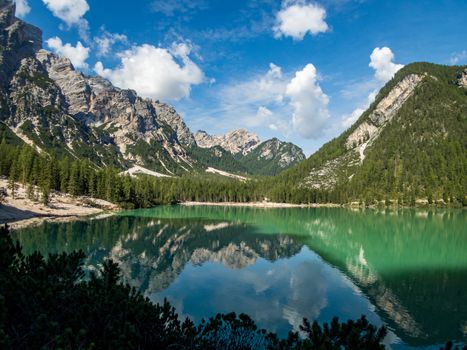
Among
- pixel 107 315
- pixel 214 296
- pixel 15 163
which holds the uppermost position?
pixel 15 163

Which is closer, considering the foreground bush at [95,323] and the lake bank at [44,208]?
the foreground bush at [95,323]

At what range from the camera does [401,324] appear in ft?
93.5

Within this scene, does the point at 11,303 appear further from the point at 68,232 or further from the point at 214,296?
the point at 68,232

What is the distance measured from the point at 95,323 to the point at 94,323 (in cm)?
4

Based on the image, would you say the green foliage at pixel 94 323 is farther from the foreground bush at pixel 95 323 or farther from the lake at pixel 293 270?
the lake at pixel 293 270

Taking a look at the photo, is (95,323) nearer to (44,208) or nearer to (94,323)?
(94,323)

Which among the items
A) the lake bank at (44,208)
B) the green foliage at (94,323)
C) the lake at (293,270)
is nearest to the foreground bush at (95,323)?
the green foliage at (94,323)

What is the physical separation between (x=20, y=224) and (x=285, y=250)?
5866 cm

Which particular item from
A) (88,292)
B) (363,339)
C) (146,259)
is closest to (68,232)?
(146,259)

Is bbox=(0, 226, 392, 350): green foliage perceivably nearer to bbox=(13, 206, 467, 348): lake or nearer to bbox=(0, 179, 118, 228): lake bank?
bbox=(13, 206, 467, 348): lake

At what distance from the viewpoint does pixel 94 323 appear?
12156mm

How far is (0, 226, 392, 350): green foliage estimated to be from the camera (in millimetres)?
10070

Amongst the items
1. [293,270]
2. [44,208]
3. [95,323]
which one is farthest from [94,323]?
[44,208]

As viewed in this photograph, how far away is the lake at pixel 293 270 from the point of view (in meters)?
30.9
